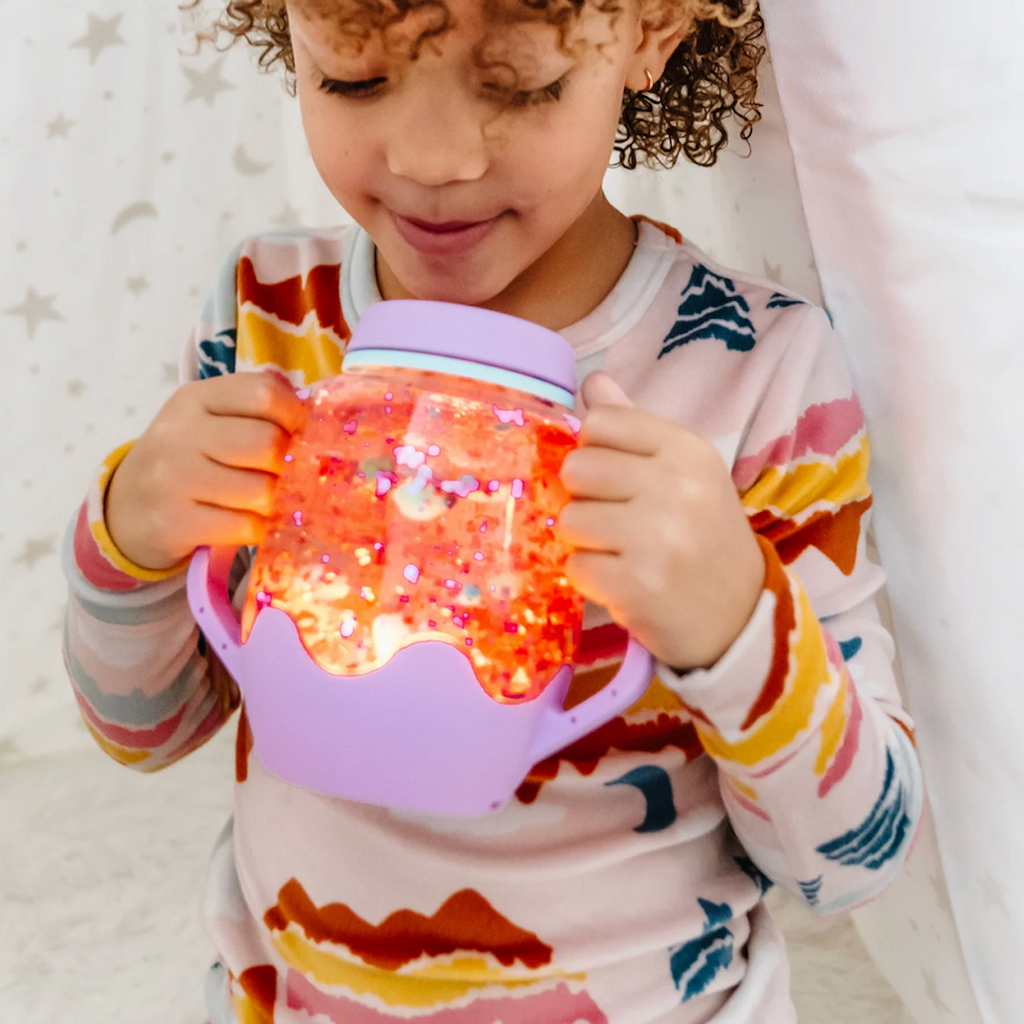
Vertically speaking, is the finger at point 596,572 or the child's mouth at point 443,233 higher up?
the child's mouth at point 443,233

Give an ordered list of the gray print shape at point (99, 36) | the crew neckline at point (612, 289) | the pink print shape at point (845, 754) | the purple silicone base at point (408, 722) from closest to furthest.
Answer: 1. the purple silicone base at point (408, 722)
2. the pink print shape at point (845, 754)
3. the crew neckline at point (612, 289)
4. the gray print shape at point (99, 36)

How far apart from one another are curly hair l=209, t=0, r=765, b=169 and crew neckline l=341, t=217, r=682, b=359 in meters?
0.09

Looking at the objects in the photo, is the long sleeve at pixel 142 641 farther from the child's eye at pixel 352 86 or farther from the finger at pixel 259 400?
the child's eye at pixel 352 86

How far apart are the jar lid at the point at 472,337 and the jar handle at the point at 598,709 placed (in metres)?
0.11

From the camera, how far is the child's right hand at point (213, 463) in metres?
0.41

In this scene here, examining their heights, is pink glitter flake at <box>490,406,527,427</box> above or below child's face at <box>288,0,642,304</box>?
below

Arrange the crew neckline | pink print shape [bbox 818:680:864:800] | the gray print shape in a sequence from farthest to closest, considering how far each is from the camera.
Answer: the gray print shape < the crew neckline < pink print shape [bbox 818:680:864:800]

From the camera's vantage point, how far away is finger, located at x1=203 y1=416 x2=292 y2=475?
0.41 m

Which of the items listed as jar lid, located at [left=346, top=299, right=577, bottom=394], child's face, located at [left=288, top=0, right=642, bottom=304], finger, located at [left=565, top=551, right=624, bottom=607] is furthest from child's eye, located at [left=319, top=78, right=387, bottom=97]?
finger, located at [left=565, top=551, right=624, bottom=607]

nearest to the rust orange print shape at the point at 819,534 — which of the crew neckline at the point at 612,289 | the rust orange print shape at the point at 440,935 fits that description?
the crew neckline at the point at 612,289

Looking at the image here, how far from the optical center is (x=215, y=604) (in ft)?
1.32

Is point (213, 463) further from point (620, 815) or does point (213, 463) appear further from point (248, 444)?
point (620, 815)

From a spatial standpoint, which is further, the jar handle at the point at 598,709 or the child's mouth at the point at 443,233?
the child's mouth at the point at 443,233

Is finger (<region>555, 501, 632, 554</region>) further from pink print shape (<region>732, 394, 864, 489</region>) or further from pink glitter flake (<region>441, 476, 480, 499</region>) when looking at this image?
pink print shape (<region>732, 394, 864, 489</region>)
